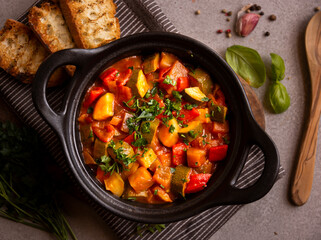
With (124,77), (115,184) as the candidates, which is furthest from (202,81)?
(115,184)

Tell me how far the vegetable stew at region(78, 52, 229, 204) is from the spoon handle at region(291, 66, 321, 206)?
1217 mm

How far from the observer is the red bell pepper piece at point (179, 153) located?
9.29 feet

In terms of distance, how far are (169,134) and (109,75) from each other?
28.8 inches

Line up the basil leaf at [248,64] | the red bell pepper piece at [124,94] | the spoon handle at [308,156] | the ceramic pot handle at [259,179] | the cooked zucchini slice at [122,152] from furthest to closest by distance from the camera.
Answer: the spoon handle at [308,156] < the basil leaf at [248,64] < the red bell pepper piece at [124,94] < the cooked zucchini slice at [122,152] < the ceramic pot handle at [259,179]

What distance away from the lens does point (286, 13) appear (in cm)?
372

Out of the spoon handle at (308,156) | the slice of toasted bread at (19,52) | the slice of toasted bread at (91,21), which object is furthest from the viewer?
the spoon handle at (308,156)

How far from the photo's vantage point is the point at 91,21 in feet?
10.6

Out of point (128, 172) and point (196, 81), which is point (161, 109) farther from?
point (128, 172)

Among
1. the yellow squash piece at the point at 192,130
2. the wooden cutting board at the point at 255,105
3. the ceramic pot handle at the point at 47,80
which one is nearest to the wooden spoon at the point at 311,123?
the wooden cutting board at the point at 255,105

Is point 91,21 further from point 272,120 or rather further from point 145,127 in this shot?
point 272,120

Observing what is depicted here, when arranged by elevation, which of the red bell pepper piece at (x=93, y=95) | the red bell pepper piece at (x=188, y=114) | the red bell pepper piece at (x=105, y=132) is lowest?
the red bell pepper piece at (x=188, y=114)

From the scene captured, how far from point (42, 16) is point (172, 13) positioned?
1.33 m

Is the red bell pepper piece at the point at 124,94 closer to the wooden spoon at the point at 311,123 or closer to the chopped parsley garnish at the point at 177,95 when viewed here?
the chopped parsley garnish at the point at 177,95

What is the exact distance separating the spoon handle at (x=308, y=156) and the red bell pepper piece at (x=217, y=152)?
1222 mm
